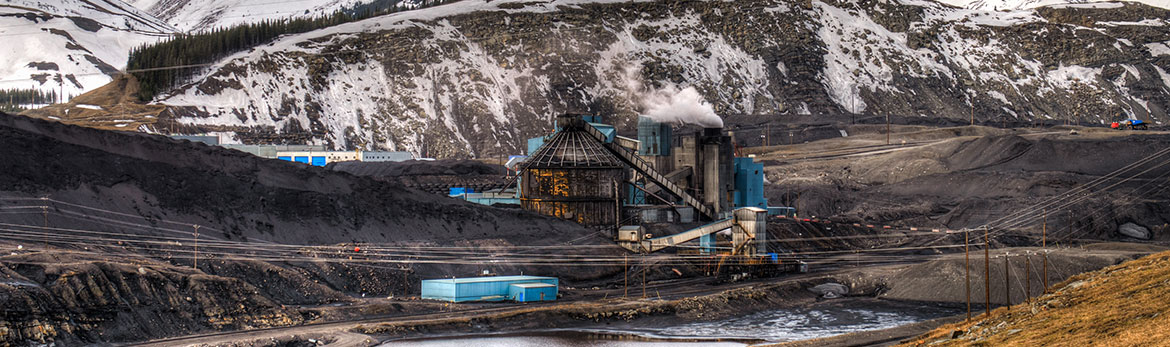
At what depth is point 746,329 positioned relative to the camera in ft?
184

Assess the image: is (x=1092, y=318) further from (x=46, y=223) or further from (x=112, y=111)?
(x=112, y=111)

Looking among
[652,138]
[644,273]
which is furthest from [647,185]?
[644,273]

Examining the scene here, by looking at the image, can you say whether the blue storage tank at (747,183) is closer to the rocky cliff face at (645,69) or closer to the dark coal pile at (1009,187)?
the dark coal pile at (1009,187)

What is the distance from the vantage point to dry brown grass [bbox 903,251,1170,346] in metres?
29.1

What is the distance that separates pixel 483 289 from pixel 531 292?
2498 millimetres

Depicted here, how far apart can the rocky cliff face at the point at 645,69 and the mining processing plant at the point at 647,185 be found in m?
53.9

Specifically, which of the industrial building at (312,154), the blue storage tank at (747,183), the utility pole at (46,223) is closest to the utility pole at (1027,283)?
the blue storage tank at (747,183)

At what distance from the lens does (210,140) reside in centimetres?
10569

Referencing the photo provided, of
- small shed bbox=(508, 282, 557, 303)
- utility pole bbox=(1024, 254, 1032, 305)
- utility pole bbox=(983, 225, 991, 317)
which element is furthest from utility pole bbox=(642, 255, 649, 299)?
utility pole bbox=(1024, 254, 1032, 305)

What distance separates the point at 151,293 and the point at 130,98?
94.8 meters

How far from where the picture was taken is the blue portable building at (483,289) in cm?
5822

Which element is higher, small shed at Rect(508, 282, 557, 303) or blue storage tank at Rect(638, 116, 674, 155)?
blue storage tank at Rect(638, 116, 674, 155)

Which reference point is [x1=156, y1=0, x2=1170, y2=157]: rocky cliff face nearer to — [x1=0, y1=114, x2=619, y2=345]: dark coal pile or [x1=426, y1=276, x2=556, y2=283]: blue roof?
[x1=0, y1=114, x2=619, y2=345]: dark coal pile

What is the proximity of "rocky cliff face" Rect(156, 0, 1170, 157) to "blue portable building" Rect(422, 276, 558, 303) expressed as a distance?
7322 cm
